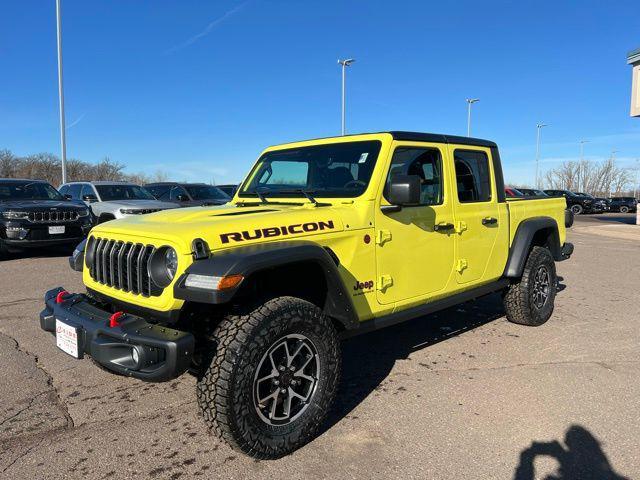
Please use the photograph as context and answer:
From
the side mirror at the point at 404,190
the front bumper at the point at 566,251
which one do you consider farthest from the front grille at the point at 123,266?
the front bumper at the point at 566,251

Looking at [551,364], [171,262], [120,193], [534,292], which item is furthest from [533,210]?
[120,193]

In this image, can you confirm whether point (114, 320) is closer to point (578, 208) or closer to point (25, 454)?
point (25, 454)

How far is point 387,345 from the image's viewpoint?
466 centimetres

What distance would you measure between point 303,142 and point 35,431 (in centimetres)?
284

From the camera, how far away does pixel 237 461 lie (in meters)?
2.74

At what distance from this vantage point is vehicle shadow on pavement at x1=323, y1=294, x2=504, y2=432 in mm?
3609

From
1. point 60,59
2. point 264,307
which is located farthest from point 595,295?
point 60,59

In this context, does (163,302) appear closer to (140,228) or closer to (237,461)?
(140,228)

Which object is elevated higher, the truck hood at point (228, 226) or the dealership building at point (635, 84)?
the dealership building at point (635, 84)

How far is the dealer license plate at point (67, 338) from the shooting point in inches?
111

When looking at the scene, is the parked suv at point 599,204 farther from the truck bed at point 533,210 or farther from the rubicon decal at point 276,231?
the rubicon decal at point 276,231

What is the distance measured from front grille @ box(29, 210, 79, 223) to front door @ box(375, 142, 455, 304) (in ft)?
26.6

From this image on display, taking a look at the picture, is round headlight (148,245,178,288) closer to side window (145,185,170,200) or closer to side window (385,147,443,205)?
side window (385,147,443,205)

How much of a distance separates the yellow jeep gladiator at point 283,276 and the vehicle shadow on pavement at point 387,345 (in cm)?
55
